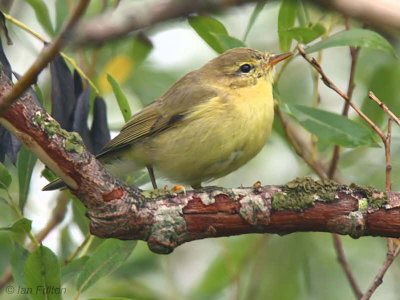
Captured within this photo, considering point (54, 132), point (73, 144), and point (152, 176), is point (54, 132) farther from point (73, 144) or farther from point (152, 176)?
point (152, 176)

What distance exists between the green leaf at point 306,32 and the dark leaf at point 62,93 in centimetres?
111

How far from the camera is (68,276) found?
10.4 feet

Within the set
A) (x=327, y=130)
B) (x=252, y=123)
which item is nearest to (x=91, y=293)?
(x=252, y=123)

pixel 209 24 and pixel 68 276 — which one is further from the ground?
pixel 209 24

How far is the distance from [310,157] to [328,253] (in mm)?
1080

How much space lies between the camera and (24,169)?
315cm

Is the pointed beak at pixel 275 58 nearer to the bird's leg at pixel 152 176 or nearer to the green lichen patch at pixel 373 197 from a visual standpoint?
the bird's leg at pixel 152 176

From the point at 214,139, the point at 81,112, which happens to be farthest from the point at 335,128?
the point at 81,112

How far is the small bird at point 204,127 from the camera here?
3.73m

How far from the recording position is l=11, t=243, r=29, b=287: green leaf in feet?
9.34

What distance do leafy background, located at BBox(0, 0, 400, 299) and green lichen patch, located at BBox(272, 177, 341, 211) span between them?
744 millimetres

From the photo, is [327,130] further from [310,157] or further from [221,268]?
[221,268]

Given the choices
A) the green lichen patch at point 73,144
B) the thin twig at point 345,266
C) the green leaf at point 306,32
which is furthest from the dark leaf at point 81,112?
the thin twig at point 345,266

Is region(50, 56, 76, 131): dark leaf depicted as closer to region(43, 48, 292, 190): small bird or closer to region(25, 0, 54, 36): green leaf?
region(43, 48, 292, 190): small bird
